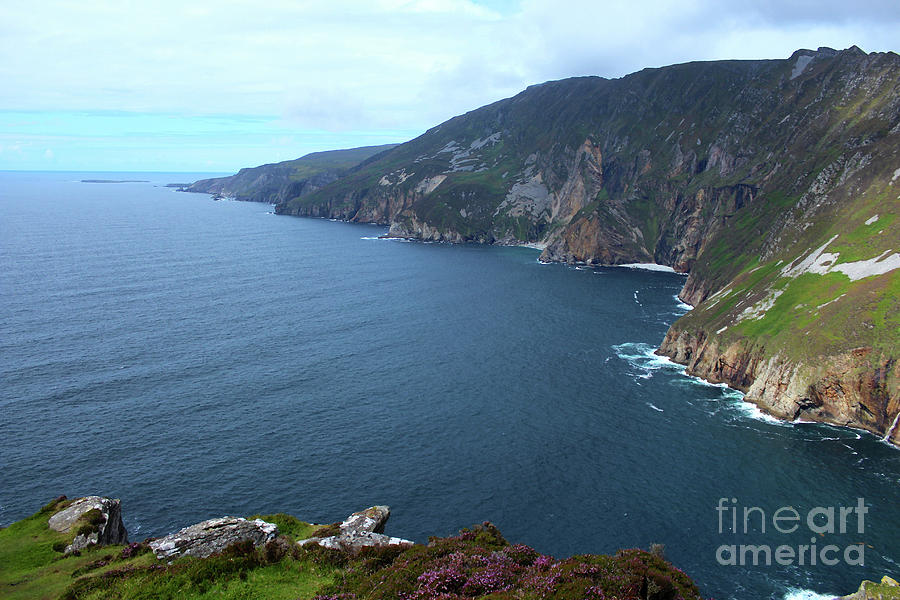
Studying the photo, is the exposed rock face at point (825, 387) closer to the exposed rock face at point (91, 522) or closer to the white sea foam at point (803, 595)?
the white sea foam at point (803, 595)

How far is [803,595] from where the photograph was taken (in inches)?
2014

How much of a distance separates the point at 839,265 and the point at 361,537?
10830cm

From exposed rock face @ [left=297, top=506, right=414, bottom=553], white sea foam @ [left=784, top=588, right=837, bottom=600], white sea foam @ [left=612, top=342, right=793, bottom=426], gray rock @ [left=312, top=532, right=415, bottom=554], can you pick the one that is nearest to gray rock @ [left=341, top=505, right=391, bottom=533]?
exposed rock face @ [left=297, top=506, right=414, bottom=553]

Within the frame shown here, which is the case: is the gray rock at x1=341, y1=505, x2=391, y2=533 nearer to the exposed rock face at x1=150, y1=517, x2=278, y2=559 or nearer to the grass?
the grass

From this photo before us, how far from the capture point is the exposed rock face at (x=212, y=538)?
106 ft

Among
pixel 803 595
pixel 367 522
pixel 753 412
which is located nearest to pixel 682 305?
pixel 753 412

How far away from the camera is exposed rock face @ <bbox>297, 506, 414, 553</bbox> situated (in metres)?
34.1

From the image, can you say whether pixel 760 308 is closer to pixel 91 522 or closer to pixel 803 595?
pixel 803 595

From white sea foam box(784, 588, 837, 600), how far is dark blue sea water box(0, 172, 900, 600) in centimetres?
22

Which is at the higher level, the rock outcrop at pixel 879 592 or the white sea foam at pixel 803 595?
the rock outcrop at pixel 879 592

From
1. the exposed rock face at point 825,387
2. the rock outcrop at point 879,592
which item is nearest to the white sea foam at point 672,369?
the exposed rock face at point 825,387

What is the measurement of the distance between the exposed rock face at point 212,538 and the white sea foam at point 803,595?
46.0 m

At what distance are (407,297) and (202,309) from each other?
2208 inches

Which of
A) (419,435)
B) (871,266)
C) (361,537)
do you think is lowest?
(419,435)
